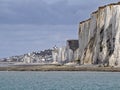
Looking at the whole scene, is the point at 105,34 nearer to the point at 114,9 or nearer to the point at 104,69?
the point at 114,9

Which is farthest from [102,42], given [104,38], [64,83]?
[64,83]

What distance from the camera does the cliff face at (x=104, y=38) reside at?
251 feet

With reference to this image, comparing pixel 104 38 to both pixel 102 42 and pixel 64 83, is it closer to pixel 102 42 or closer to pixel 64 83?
pixel 102 42

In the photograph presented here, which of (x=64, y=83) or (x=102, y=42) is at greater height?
(x=102, y=42)

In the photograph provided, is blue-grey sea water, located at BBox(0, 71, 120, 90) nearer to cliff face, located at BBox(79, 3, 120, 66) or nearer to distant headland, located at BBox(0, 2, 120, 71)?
distant headland, located at BBox(0, 2, 120, 71)

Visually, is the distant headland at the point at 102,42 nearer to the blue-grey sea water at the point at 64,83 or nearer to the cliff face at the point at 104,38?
the cliff face at the point at 104,38

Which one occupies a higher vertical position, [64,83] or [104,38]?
[104,38]

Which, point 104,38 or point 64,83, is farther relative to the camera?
point 104,38

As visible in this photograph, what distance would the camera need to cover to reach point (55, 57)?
17662 cm

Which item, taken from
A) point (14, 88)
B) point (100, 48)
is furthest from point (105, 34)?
point (14, 88)

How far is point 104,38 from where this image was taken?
8181 cm

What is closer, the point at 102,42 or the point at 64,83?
the point at 64,83

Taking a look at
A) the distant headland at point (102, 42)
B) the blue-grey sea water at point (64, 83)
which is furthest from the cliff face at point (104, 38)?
the blue-grey sea water at point (64, 83)

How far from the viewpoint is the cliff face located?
7650 cm
